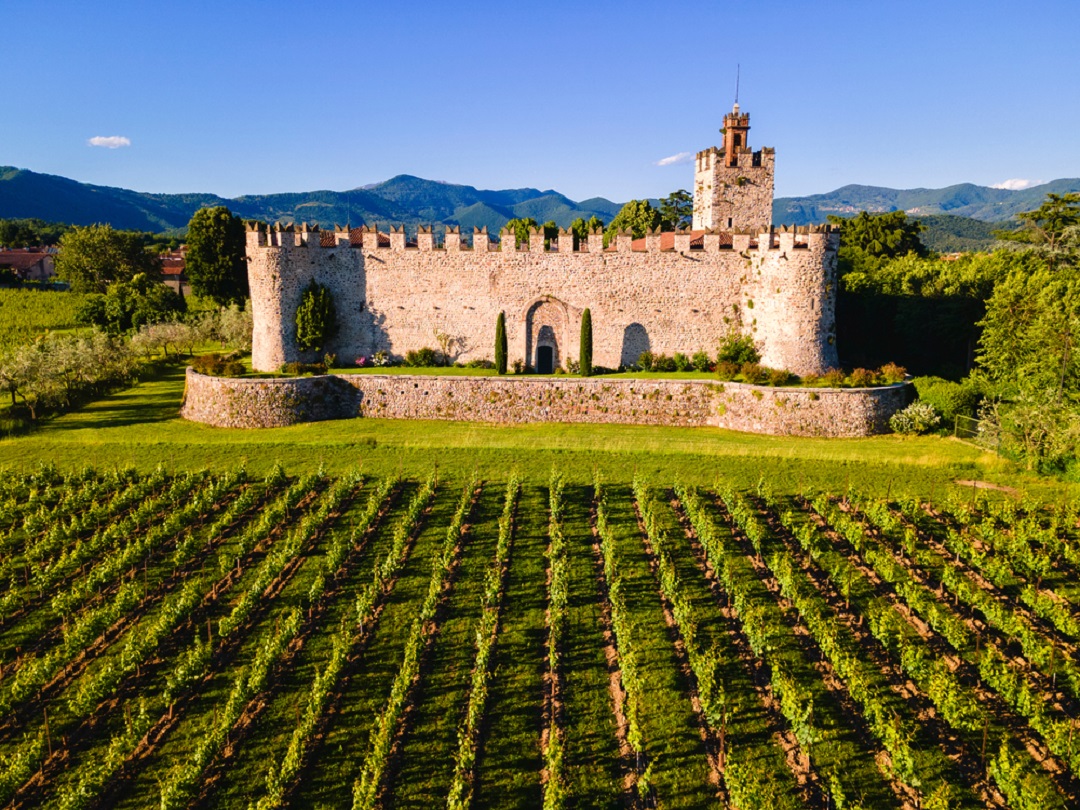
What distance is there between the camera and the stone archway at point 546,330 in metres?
35.3

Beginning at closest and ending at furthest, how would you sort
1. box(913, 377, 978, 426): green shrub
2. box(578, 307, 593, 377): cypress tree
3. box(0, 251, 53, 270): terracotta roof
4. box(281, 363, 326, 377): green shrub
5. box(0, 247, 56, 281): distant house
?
box(913, 377, 978, 426): green shrub → box(281, 363, 326, 377): green shrub → box(578, 307, 593, 377): cypress tree → box(0, 247, 56, 281): distant house → box(0, 251, 53, 270): terracotta roof

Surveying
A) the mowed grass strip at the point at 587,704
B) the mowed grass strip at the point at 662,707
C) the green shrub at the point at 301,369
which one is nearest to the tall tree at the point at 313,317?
the green shrub at the point at 301,369

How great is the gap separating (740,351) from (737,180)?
11012mm

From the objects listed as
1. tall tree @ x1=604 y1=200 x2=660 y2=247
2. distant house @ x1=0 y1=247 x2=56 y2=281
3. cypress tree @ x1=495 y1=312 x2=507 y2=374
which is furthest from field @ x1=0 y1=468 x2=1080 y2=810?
distant house @ x1=0 y1=247 x2=56 y2=281

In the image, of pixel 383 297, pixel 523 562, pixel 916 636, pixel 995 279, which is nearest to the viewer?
pixel 916 636

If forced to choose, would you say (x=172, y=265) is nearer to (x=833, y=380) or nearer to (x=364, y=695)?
(x=833, y=380)

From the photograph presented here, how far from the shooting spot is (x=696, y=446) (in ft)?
90.8

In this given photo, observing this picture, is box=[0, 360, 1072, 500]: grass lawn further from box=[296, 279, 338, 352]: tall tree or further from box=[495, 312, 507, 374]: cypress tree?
box=[296, 279, 338, 352]: tall tree

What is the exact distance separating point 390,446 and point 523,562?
11328 millimetres

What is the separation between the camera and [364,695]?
1316cm

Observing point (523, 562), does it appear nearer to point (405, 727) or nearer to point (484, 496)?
point (484, 496)

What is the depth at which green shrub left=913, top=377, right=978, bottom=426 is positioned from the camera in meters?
29.3

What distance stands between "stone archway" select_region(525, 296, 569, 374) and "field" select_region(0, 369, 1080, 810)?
1101 cm

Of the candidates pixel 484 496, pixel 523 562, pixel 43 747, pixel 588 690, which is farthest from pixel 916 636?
pixel 43 747
